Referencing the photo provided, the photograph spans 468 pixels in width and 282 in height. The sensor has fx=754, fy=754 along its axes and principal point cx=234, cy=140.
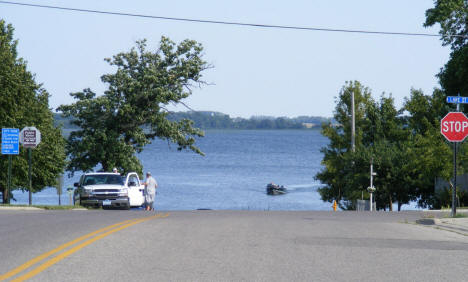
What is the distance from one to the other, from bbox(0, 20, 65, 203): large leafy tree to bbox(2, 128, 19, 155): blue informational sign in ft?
34.1

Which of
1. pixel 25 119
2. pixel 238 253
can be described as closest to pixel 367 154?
pixel 25 119

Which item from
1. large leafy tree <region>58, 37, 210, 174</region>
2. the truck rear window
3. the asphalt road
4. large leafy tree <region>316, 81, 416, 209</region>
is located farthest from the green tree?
the asphalt road

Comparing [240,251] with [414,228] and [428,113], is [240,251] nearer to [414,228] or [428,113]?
[414,228]

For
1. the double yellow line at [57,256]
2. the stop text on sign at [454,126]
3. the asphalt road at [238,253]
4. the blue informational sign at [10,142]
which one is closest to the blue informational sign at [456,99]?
the stop text on sign at [454,126]

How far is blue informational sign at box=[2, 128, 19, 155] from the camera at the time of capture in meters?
31.4

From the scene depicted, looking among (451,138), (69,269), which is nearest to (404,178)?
(451,138)

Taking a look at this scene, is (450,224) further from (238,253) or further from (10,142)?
(10,142)

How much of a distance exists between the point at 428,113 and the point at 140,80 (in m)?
22.6

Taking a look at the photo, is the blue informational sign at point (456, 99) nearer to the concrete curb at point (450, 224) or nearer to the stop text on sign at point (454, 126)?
the stop text on sign at point (454, 126)

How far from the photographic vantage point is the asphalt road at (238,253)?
30.7 ft

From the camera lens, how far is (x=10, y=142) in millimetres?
31688

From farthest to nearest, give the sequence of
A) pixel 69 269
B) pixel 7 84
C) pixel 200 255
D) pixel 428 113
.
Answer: pixel 428 113, pixel 7 84, pixel 200 255, pixel 69 269

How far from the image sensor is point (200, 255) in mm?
11211

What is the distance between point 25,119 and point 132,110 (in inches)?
252
